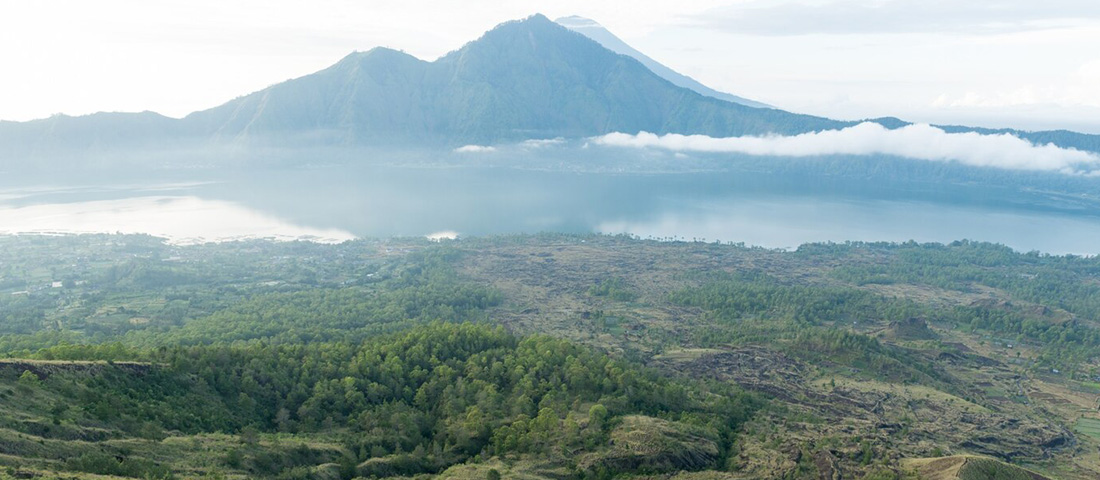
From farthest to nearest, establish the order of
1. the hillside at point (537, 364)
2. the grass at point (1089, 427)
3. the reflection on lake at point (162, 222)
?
1. the reflection on lake at point (162, 222)
2. the grass at point (1089, 427)
3. the hillside at point (537, 364)

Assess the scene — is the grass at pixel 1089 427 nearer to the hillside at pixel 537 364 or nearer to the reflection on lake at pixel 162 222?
the hillside at pixel 537 364

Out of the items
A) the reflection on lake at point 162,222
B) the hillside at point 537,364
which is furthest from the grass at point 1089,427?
the reflection on lake at point 162,222

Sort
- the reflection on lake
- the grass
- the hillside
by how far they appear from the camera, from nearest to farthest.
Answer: the hillside
the grass
the reflection on lake

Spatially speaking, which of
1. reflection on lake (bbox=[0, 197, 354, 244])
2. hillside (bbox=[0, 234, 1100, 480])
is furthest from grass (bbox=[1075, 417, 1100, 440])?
reflection on lake (bbox=[0, 197, 354, 244])

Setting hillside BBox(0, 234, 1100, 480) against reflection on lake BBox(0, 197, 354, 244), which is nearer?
hillside BBox(0, 234, 1100, 480)

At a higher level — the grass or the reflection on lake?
the reflection on lake

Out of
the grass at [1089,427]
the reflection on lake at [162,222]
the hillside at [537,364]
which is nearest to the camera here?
the hillside at [537,364]

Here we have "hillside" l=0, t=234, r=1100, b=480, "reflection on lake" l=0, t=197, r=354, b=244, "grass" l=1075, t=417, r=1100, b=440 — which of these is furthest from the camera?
"reflection on lake" l=0, t=197, r=354, b=244

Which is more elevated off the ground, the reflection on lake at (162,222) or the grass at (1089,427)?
the reflection on lake at (162,222)

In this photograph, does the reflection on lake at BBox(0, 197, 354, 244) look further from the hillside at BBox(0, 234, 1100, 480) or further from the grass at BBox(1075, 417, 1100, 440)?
the grass at BBox(1075, 417, 1100, 440)

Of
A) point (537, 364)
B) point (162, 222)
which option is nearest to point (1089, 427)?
point (537, 364)

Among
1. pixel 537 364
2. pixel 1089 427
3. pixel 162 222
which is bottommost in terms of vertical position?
pixel 1089 427

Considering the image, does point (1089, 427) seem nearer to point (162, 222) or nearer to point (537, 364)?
point (537, 364)
